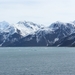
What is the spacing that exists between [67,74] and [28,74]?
38.1 feet

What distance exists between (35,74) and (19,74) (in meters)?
4.84

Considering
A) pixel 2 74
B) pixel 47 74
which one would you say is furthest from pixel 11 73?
pixel 47 74

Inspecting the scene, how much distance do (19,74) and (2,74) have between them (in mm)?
5637

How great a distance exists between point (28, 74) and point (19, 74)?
110 inches

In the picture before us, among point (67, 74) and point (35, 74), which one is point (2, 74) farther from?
point (67, 74)

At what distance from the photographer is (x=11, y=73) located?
9369 cm

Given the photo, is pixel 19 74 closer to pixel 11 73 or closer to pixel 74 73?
pixel 11 73

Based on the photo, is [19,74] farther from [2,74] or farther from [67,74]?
[67,74]

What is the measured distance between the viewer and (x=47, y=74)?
90000 mm

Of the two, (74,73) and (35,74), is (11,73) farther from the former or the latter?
(74,73)

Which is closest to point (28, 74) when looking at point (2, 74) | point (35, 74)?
point (35, 74)

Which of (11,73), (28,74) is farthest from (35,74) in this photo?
(11,73)

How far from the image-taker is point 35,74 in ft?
295

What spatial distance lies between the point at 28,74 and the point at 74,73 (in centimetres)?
1384
